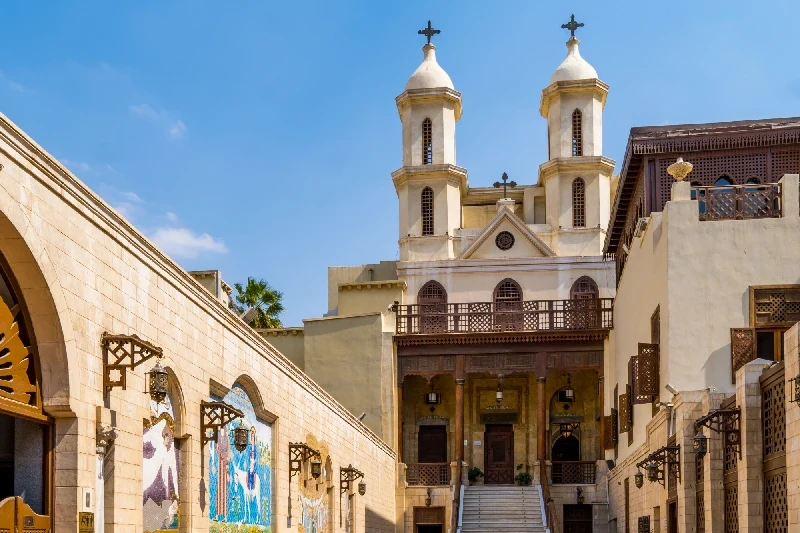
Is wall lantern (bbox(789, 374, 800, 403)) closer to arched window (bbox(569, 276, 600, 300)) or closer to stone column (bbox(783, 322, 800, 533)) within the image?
stone column (bbox(783, 322, 800, 533))

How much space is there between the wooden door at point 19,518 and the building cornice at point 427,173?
94.7 ft

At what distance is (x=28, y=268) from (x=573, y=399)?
27.6 metres

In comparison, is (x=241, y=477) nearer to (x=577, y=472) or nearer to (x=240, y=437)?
(x=240, y=437)

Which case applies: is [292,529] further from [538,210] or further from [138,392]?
[538,210]

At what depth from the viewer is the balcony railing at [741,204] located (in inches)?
742

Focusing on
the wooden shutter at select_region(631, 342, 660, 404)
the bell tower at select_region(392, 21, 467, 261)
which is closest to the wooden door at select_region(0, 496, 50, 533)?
Result: the wooden shutter at select_region(631, 342, 660, 404)

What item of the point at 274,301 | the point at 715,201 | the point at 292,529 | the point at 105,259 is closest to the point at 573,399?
the point at 274,301

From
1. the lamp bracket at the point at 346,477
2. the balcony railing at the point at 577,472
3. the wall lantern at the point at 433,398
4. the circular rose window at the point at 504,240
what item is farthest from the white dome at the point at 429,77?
the lamp bracket at the point at 346,477

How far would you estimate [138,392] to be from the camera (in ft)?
32.9

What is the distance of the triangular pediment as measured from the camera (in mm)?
35625

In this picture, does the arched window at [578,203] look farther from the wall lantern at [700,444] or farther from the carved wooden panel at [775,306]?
the wall lantern at [700,444]

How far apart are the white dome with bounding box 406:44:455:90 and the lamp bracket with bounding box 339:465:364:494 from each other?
58.2 ft

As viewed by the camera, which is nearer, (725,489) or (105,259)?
(105,259)

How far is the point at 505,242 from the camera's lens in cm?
3594
